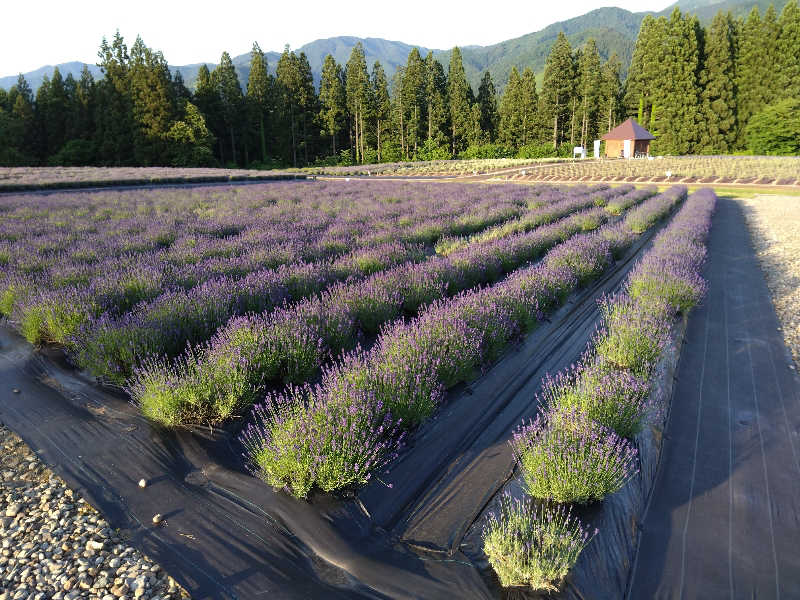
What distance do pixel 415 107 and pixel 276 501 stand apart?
5551cm

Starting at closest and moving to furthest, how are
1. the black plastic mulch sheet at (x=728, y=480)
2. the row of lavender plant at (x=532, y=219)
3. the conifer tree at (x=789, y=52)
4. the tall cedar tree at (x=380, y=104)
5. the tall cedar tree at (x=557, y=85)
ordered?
1. the black plastic mulch sheet at (x=728, y=480)
2. the row of lavender plant at (x=532, y=219)
3. the conifer tree at (x=789, y=52)
4. the tall cedar tree at (x=557, y=85)
5. the tall cedar tree at (x=380, y=104)

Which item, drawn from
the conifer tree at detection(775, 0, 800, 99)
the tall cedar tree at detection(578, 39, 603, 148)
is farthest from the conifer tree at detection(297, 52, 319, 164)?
the conifer tree at detection(775, 0, 800, 99)

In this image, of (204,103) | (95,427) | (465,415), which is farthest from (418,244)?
(204,103)

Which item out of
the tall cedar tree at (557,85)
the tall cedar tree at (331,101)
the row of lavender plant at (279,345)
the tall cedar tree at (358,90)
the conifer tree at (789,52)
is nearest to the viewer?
the row of lavender plant at (279,345)

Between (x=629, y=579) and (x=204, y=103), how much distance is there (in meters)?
54.1

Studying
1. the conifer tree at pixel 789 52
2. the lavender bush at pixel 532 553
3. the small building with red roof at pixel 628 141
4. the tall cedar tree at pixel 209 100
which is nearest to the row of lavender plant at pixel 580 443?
the lavender bush at pixel 532 553

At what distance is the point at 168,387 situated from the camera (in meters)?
3.30

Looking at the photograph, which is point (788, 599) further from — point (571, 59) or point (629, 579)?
point (571, 59)

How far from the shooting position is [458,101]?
52469mm

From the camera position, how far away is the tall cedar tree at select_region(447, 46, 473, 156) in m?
51.3

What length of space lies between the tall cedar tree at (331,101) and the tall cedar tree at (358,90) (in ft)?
3.21

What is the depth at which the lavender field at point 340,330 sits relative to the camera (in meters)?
2.70

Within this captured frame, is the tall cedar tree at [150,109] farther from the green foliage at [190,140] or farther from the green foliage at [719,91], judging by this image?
the green foliage at [719,91]

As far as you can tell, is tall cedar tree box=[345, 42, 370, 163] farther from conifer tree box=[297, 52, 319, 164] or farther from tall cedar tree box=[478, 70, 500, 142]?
tall cedar tree box=[478, 70, 500, 142]
